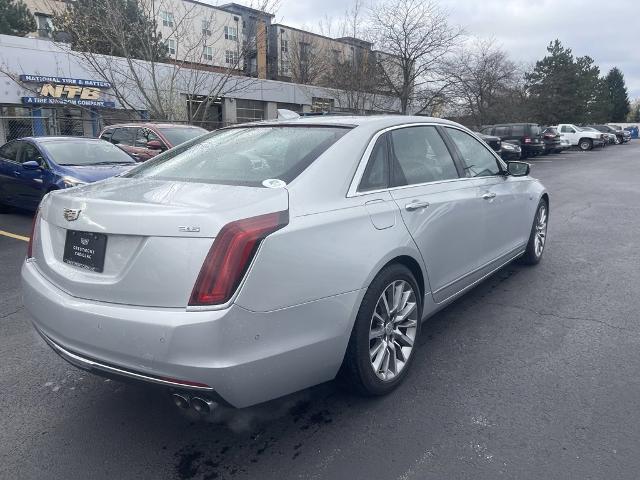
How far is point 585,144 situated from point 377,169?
121ft

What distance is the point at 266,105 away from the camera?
33156 millimetres

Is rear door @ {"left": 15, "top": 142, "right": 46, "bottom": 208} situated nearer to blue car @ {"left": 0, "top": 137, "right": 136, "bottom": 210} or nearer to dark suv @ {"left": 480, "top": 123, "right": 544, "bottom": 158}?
blue car @ {"left": 0, "top": 137, "right": 136, "bottom": 210}

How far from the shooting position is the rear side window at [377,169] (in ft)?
10.3

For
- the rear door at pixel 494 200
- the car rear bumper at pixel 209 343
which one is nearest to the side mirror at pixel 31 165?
the car rear bumper at pixel 209 343

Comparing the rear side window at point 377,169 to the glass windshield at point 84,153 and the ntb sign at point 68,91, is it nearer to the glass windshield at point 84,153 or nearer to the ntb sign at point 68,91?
the glass windshield at point 84,153

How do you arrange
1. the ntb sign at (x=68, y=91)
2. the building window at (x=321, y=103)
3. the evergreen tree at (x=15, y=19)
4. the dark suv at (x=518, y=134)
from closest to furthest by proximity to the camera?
the ntb sign at (x=68, y=91) < the dark suv at (x=518, y=134) < the building window at (x=321, y=103) < the evergreen tree at (x=15, y=19)

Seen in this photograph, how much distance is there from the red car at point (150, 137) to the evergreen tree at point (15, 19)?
2349cm

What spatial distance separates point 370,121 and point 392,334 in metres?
1.37

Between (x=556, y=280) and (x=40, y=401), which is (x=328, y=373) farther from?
(x=556, y=280)

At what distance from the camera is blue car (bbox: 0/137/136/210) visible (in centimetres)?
810

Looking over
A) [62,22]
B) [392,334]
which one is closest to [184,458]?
[392,334]

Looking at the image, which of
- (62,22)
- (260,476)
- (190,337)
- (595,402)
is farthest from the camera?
(62,22)

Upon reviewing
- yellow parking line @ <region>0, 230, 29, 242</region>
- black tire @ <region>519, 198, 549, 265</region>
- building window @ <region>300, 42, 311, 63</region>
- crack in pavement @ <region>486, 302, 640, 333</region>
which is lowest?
yellow parking line @ <region>0, 230, 29, 242</region>

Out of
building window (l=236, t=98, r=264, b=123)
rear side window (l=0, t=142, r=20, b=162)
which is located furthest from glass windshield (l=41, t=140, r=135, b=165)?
building window (l=236, t=98, r=264, b=123)
